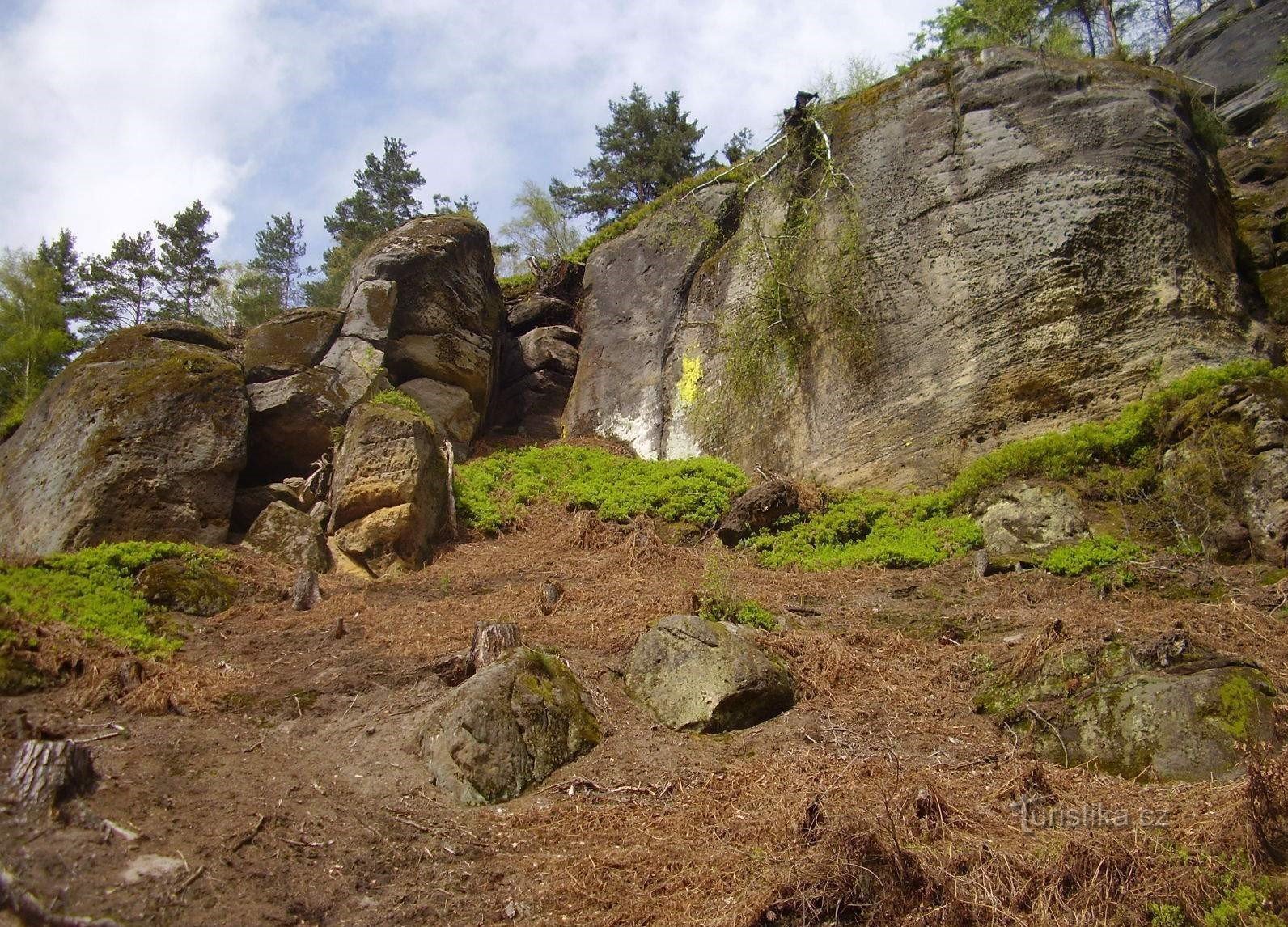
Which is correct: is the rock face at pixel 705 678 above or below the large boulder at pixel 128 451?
below

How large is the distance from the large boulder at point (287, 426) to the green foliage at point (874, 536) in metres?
7.54

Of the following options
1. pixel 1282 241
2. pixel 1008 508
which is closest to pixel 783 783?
pixel 1008 508

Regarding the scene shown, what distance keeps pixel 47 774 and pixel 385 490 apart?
25.6 ft

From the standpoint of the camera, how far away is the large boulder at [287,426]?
13.6 meters

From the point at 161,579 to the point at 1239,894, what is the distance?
9.87 m

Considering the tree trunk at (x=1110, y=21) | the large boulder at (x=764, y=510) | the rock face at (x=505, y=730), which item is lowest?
the rock face at (x=505, y=730)

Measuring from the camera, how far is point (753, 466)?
14711 mm

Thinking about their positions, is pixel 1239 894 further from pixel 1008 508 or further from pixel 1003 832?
pixel 1008 508

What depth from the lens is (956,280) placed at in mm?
12750

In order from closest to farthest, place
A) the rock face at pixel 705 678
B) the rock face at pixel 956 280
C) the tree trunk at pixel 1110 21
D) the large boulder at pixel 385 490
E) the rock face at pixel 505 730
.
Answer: the rock face at pixel 505 730, the rock face at pixel 705 678, the rock face at pixel 956 280, the large boulder at pixel 385 490, the tree trunk at pixel 1110 21

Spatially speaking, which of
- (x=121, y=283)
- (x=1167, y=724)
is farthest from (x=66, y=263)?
(x=1167, y=724)

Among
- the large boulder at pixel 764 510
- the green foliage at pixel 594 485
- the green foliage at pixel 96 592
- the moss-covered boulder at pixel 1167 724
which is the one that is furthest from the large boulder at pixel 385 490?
the moss-covered boulder at pixel 1167 724

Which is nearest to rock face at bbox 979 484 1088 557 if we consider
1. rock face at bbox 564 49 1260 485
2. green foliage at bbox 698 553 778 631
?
rock face at bbox 564 49 1260 485

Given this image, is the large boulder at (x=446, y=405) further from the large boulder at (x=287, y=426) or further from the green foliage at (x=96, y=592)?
the green foliage at (x=96, y=592)
